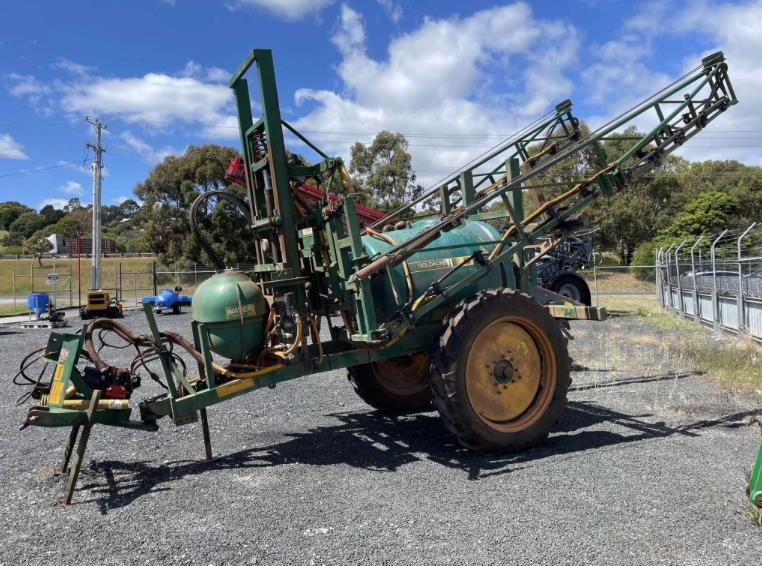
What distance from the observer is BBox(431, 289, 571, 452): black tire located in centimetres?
526

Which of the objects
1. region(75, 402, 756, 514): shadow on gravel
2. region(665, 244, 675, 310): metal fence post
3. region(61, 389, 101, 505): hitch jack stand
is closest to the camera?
region(61, 389, 101, 505): hitch jack stand

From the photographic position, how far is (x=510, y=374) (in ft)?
18.2

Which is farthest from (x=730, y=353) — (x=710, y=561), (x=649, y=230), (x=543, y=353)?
(x=649, y=230)

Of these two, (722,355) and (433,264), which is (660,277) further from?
(433,264)

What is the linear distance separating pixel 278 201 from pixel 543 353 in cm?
287

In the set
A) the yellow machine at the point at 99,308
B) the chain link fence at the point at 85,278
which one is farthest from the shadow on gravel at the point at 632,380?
the chain link fence at the point at 85,278

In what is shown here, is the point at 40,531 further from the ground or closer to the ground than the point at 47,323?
closer to the ground

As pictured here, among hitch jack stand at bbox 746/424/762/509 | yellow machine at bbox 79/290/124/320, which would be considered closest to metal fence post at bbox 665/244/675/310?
hitch jack stand at bbox 746/424/762/509

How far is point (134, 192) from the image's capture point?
1732 inches

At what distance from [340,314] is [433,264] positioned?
3.50ft

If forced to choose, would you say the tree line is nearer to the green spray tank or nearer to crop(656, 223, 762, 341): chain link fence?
crop(656, 223, 762, 341): chain link fence

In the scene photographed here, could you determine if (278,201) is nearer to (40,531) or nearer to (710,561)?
(40,531)

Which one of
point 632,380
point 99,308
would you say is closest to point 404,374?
point 632,380

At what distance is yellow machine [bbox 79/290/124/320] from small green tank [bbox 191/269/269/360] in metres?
19.6
